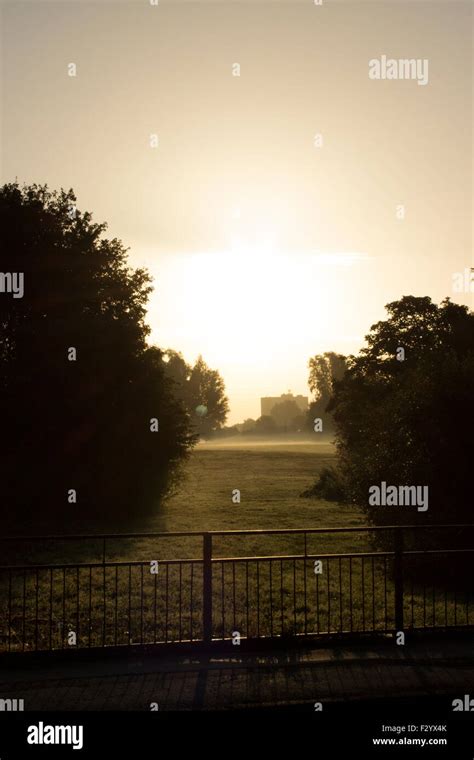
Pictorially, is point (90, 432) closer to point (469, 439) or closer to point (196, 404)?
point (469, 439)

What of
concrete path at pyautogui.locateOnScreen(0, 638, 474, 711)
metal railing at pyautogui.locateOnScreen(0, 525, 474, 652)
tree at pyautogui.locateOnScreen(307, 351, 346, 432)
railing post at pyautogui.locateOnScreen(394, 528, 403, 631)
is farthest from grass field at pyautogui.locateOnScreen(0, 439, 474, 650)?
tree at pyautogui.locateOnScreen(307, 351, 346, 432)

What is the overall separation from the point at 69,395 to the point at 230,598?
1666cm

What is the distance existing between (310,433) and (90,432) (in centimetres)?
13111

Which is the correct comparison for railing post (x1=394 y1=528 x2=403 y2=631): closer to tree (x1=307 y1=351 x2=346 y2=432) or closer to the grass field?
the grass field

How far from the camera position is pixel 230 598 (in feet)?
44.4

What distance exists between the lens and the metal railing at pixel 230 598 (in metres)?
8.98

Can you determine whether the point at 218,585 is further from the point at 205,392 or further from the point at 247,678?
the point at 205,392

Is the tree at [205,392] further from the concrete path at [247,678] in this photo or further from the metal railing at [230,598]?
the concrete path at [247,678]

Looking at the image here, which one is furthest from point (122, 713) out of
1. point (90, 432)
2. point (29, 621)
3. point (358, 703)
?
point (90, 432)

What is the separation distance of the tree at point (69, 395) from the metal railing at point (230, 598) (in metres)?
9.87

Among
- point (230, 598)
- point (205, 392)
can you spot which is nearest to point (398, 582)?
point (230, 598)

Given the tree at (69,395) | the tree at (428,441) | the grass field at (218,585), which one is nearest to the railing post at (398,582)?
the grass field at (218,585)

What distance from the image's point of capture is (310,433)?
158 m

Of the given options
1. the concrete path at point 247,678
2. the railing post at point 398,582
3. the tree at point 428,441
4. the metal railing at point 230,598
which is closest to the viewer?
the concrete path at point 247,678
